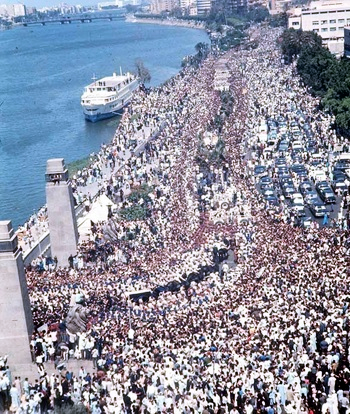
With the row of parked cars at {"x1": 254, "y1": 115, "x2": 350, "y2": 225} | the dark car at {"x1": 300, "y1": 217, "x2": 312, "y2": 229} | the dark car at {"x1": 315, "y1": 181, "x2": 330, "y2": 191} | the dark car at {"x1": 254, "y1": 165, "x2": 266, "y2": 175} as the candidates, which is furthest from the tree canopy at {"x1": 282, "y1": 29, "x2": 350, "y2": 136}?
the dark car at {"x1": 300, "y1": 217, "x2": 312, "y2": 229}

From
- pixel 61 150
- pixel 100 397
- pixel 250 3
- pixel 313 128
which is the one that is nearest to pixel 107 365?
pixel 100 397

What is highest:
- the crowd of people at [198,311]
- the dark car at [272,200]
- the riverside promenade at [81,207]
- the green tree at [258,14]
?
the crowd of people at [198,311]

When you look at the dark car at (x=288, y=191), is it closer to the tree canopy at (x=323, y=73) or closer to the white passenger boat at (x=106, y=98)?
the tree canopy at (x=323, y=73)

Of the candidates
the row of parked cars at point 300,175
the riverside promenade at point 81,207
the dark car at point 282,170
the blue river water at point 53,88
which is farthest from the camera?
the blue river water at point 53,88

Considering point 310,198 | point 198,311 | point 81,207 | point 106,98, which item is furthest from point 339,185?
point 106,98

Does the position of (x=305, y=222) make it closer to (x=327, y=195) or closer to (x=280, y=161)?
(x=327, y=195)

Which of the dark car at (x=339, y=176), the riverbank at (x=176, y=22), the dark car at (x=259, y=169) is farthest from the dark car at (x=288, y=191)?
the riverbank at (x=176, y=22)

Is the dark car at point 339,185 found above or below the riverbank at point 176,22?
above

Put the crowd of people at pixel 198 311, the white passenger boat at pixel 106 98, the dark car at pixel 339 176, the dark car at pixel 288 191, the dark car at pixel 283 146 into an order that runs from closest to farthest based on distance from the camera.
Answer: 1. the crowd of people at pixel 198 311
2. the dark car at pixel 288 191
3. the dark car at pixel 339 176
4. the dark car at pixel 283 146
5. the white passenger boat at pixel 106 98
